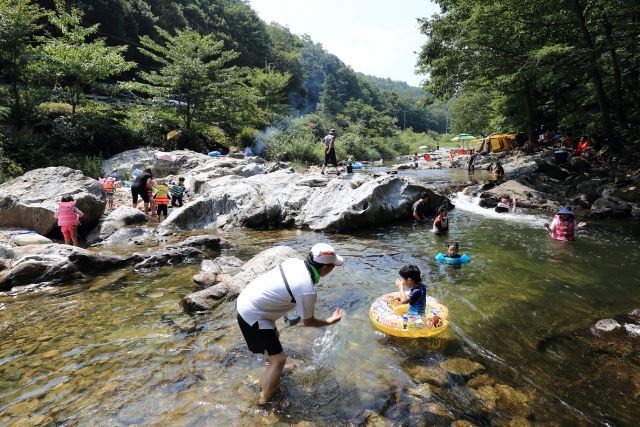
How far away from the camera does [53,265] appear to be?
331 inches

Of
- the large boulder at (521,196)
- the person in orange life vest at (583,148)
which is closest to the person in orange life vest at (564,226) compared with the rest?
the large boulder at (521,196)

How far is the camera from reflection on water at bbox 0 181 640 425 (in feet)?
13.5

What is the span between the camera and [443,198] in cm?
1600

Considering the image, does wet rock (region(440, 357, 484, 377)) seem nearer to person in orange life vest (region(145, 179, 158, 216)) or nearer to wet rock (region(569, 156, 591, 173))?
person in orange life vest (region(145, 179, 158, 216))

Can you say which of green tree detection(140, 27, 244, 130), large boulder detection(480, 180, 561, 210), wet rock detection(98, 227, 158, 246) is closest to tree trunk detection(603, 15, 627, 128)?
large boulder detection(480, 180, 561, 210)

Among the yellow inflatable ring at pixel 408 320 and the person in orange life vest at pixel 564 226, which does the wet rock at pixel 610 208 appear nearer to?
the person in orange life vest at pixel 564 226

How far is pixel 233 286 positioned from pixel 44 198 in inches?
371

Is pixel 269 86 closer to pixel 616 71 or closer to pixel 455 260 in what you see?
pixel 616 71

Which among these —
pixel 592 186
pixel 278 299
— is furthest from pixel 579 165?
pixel 278 299

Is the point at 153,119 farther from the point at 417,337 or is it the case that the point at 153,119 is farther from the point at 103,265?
the point at 417,337

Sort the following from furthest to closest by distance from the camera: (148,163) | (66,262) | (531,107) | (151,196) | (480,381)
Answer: (531,107) < (148,163) < (151,196) < (66,262) < (480,381)

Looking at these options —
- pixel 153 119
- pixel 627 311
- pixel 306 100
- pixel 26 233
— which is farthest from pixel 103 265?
pixel 306 100

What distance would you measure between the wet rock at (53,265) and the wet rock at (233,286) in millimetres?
3614

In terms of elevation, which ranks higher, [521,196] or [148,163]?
[148,163]
